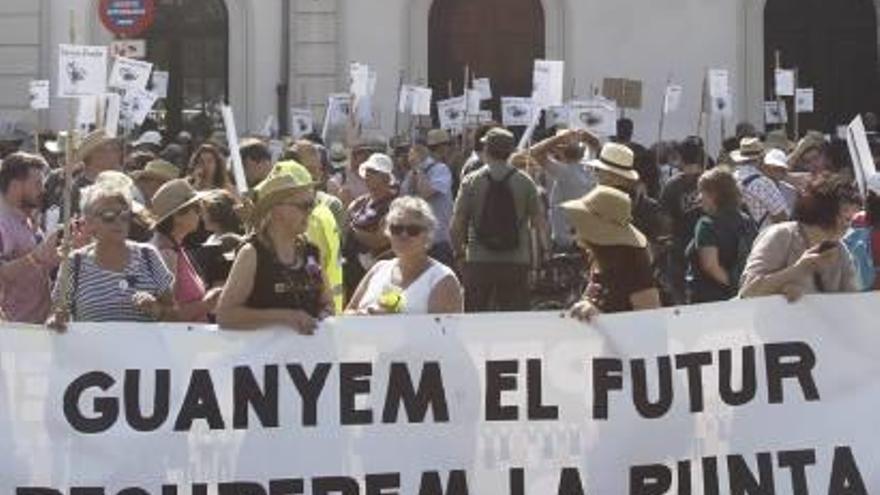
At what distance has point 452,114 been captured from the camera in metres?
19.5

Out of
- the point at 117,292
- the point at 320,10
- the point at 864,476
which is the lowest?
the point at 864,476

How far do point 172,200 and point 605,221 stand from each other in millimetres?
2263

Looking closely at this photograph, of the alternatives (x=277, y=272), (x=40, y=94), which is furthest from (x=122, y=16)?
(x=277, y=272)

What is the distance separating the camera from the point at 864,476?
6.14m

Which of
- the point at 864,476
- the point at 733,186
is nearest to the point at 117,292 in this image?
the point at 864,476

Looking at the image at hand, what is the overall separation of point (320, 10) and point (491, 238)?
1356 cm

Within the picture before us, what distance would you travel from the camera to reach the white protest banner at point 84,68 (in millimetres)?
12484

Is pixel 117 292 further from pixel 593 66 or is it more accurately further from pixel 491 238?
pixel 593 66

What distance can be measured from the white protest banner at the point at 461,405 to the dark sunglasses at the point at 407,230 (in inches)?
22.8

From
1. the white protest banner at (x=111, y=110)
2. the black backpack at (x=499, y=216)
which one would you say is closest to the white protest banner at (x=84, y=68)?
the white protest banner at (x=111, y=110)

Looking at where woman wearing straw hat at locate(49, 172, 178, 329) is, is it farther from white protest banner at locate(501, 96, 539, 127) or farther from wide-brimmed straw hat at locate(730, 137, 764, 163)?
white protest banner at locate(501, 96, 539, 127)

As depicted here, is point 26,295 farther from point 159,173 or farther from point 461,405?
point 159,173

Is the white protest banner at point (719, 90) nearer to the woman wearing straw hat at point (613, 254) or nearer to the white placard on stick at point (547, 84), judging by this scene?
the white placard on stick at point (547, 84)

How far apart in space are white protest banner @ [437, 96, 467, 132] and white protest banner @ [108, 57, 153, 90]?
3.84 meters
